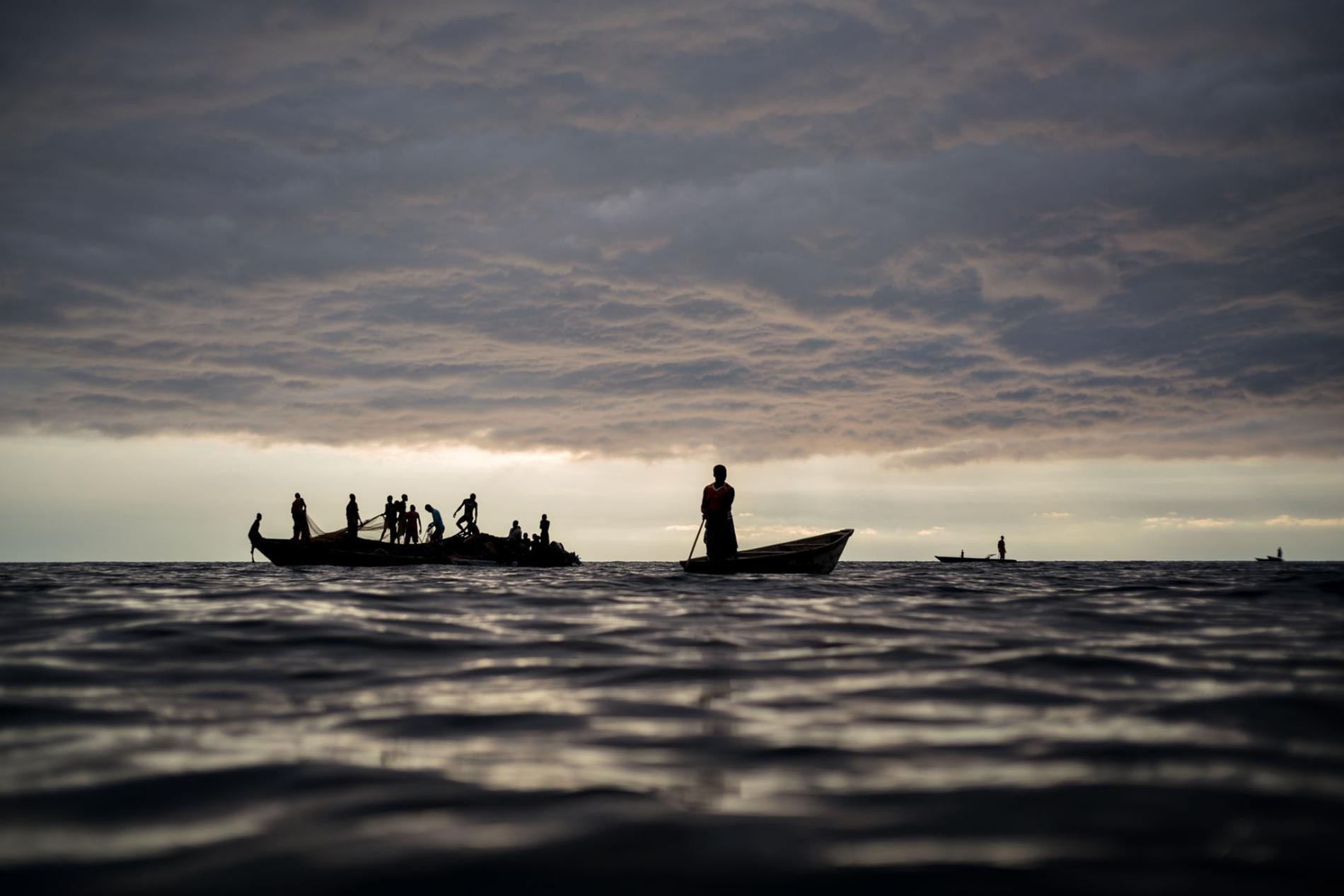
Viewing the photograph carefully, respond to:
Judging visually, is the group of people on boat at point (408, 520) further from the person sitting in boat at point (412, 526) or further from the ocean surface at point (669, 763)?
the ocean surface at point (669, 763)

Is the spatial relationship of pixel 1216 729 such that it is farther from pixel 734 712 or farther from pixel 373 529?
pixel 373 529

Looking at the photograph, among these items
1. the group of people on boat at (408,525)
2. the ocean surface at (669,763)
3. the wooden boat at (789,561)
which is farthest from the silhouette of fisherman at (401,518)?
the ocean surface at (669,763)

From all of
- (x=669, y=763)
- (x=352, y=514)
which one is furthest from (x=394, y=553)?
(x=669, y=763)

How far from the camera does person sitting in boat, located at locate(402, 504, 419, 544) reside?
38438 mm

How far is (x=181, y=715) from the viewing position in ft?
13.0

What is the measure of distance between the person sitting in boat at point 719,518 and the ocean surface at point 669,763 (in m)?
11.7

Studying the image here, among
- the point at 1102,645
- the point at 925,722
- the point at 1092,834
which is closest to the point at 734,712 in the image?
the point at 925,722

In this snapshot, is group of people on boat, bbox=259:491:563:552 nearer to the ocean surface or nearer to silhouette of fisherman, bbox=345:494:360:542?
silhouette of fisherman, bbox=345:494:360:542

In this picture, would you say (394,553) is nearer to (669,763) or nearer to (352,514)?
(352,514)

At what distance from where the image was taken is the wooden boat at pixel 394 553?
30.9 meters

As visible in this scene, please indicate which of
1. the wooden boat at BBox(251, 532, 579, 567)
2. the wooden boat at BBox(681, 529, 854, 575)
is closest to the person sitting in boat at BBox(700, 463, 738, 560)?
the wooden boat at BBox(681, 529, 854, 575)

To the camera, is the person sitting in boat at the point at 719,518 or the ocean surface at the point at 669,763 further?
the person sitting in boat at the point at 719,518

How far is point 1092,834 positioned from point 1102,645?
4522 mm

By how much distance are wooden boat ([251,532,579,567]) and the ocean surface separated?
82.1 ft
